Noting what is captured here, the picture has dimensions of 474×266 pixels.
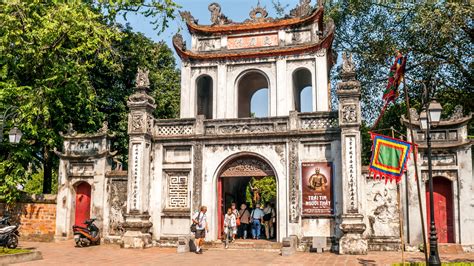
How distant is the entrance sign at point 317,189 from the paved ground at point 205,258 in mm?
1616

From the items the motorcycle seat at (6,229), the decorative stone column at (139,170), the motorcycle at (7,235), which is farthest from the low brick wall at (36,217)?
the decorative stone column at (139,170)

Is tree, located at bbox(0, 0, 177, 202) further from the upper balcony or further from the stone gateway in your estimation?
the upper balcony

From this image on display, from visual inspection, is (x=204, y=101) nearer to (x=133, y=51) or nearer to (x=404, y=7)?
(x=133, y=51)

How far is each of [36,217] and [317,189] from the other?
34.7ft

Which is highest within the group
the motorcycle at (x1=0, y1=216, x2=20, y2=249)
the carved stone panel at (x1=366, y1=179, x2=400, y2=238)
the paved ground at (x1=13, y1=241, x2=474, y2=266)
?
the carved stone panel at (x1=366, y1=179, x2=400, y2=238)

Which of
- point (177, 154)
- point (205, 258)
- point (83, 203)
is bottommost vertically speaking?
point (205, 258)

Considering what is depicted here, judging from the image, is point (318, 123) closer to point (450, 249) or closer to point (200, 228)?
point (200, 228)

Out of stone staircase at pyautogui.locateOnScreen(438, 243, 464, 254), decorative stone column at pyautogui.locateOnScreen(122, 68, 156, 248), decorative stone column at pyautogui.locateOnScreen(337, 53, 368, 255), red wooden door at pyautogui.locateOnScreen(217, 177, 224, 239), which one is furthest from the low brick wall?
stone staircase at pyautogui.locateOnScreen(438, 243, 464, 254)

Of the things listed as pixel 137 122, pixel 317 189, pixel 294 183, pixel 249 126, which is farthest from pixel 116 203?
pixel 317 189

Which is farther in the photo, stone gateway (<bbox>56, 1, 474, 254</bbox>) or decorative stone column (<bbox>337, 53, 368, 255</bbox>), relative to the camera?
stone gateway (<bbox>56, 1, 474, 254</bbox>)

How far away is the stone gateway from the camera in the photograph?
14062mm

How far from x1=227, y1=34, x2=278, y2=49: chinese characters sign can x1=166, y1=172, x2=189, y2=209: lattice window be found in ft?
20.0

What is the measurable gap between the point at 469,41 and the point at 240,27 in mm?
10774

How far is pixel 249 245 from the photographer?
48.2 feet
